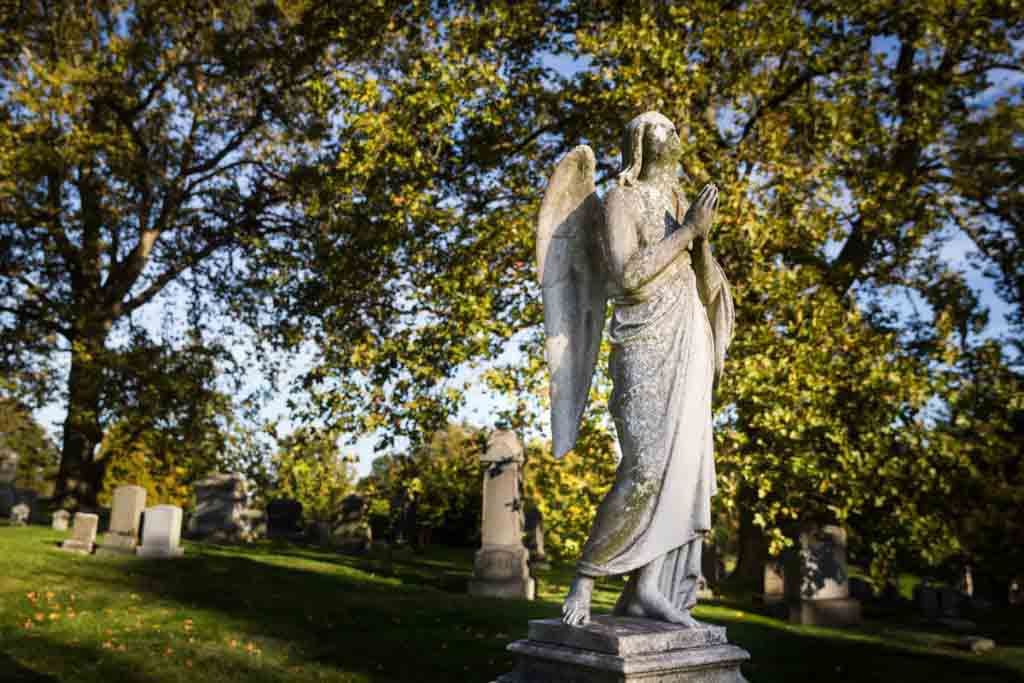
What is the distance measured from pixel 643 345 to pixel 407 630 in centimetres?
704

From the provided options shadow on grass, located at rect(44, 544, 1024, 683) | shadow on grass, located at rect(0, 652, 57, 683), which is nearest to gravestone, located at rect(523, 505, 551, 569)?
shadow on grass, located at rect(44, 544, 1024, 683)

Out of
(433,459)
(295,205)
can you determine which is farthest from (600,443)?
(295,205)

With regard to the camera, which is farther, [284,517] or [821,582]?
[284,517]

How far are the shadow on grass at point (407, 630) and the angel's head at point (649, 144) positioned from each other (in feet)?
17.9

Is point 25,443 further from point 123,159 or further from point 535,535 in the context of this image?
point 535,535

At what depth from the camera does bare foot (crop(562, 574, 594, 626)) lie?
372 cm

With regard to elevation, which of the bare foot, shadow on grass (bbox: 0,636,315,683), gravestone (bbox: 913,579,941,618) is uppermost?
the bare foot

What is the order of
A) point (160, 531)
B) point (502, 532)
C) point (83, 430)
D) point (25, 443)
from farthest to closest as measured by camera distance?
point (25, 443), point (83, 430), point (160, 531), point (502, 532)

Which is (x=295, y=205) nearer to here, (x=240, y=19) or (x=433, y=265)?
(x=240, y=19)

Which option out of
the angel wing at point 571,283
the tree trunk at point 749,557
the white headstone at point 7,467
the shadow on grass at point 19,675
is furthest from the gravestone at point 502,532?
the white headstone at point 7,467

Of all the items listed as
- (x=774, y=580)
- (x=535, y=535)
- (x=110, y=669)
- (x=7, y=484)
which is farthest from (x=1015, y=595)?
(x=7, y=484)

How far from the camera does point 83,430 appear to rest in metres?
18.6

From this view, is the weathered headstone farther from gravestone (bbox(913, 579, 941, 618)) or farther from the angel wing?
the angel wing

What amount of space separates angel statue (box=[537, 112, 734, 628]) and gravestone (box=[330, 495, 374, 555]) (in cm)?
1751
